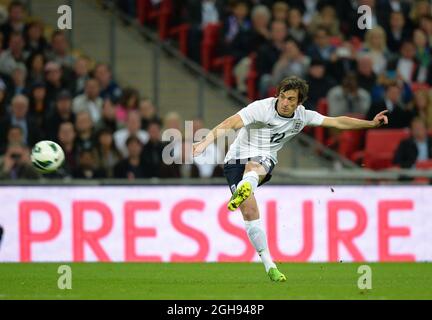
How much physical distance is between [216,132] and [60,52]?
8.33 metres

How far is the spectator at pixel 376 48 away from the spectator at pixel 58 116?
18.1 feet

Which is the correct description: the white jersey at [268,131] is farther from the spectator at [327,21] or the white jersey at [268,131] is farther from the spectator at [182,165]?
the spectator at [327,21]

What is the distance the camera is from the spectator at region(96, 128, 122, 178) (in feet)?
59.6

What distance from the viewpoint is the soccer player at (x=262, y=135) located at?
40.2 ft

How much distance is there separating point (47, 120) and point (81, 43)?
3.14 m

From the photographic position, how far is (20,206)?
16.8 meters

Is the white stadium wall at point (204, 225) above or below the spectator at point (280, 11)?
below

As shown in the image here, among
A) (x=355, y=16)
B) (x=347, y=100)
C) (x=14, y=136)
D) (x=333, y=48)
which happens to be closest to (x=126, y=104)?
(x=14, y=136)

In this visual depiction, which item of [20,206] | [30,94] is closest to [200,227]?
[20,206]

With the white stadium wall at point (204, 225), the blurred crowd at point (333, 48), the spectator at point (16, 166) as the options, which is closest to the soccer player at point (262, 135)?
the white stadium wall at point (204, 225)

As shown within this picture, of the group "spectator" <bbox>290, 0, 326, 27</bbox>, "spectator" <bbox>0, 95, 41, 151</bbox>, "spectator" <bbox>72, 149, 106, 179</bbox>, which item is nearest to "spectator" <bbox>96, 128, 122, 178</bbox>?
"spectator" <bbox>72, 149, 106, 179</bbox>

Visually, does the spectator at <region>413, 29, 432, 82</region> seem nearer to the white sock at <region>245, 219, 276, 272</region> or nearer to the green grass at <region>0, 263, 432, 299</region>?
the green grass at <region>0, 263, 432, 299</region>

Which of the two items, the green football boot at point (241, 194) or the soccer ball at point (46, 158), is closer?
the green football boot at point (241, 194)

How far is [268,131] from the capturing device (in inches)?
502
